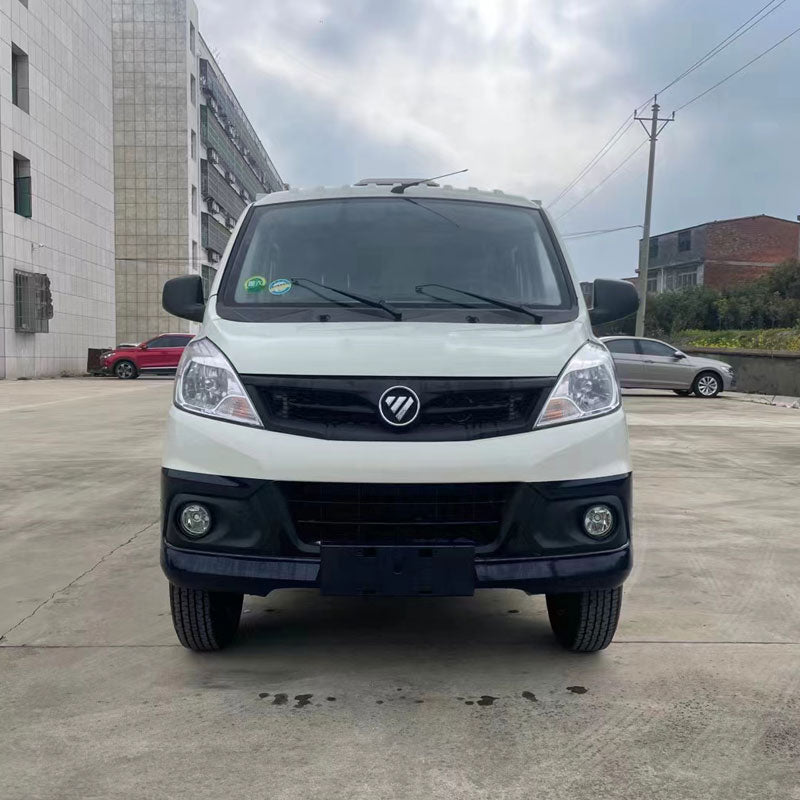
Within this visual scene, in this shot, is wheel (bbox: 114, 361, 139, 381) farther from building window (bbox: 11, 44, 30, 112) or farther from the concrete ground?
the concrete ground

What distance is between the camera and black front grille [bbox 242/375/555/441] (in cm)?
338

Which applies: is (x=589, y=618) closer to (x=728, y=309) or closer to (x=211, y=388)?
(x=211, y=388)

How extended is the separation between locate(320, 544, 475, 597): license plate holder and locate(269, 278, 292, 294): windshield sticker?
4.33 ft

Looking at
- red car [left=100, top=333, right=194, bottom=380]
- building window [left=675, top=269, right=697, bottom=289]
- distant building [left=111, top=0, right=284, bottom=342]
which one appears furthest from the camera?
building window [left=675, top=269, right=697, bottom=289]

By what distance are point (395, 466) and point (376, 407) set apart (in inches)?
9.0

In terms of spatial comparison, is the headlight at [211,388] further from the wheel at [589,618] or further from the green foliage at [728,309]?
the green foliage at [728,309]

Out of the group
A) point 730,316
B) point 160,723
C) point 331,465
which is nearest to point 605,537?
point 331,465

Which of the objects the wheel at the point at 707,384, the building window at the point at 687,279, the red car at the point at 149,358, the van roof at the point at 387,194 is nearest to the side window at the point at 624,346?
the wheel at the point at 707,384

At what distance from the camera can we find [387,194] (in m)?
4.69

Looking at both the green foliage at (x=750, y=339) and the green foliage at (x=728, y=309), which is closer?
the green foliage at (x=750, y=339)

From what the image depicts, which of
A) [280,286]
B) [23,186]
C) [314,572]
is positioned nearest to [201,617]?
[314,572]

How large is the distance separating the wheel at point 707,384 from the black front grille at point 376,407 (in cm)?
2023

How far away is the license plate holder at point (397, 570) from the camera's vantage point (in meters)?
3.28

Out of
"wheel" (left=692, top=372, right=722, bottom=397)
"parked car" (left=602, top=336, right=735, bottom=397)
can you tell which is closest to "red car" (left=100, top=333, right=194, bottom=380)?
"parked car" (left=602, top=336, right=735, bottom=397)
